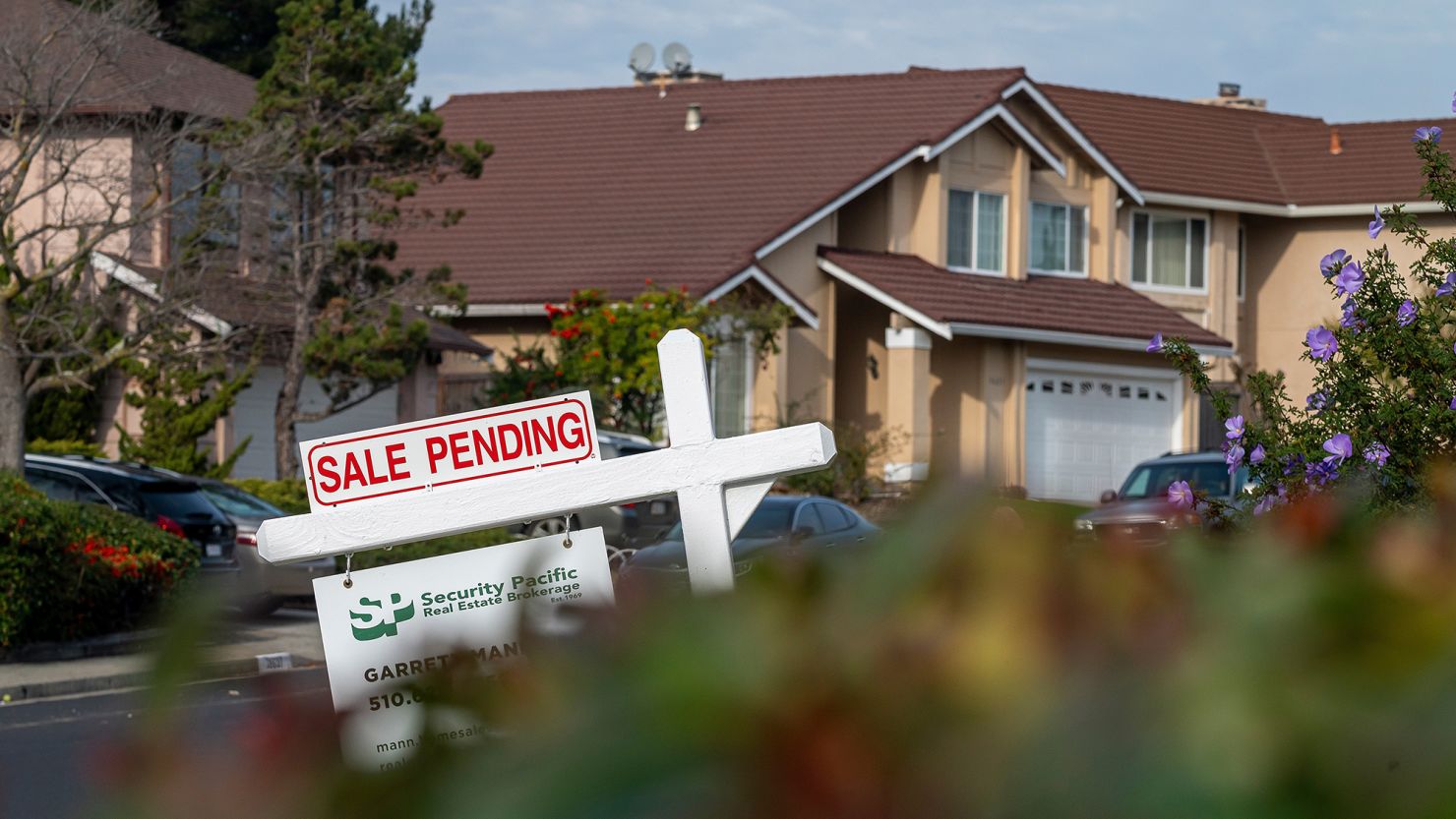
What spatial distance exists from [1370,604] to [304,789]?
623mm

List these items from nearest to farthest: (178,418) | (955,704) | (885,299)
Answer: (955,704) → (178,418) → (885,299)

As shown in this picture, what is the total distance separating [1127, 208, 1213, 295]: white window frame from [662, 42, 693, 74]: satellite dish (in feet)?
33.3

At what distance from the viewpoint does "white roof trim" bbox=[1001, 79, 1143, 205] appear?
3409 cm

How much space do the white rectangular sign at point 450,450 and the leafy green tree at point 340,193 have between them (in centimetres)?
1981

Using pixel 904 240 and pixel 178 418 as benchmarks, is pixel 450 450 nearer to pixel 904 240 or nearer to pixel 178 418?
pixel 178 418

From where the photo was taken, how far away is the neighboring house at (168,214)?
21.3m

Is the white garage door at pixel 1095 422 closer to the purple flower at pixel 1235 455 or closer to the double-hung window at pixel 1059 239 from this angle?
the double-hung window at pixel 1059 239

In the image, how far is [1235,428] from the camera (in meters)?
6.71

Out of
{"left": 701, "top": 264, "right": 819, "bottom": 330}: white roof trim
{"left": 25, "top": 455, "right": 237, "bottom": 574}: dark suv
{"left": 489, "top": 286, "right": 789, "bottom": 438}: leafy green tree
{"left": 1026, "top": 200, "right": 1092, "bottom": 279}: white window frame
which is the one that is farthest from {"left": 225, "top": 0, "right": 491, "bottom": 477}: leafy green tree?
{"left": 1026, "top": 200, "right": 1092, "bottom": 279}: white window frame

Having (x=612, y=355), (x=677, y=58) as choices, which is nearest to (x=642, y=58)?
(x=677, y=58)

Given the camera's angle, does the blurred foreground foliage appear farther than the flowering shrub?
No

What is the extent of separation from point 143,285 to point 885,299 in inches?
515

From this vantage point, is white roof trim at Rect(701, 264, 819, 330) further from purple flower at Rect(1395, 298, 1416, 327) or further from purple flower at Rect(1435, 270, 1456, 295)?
purple flower at Rect(1395, 298, 1416, 327)

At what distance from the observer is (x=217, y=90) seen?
97.2 feet
